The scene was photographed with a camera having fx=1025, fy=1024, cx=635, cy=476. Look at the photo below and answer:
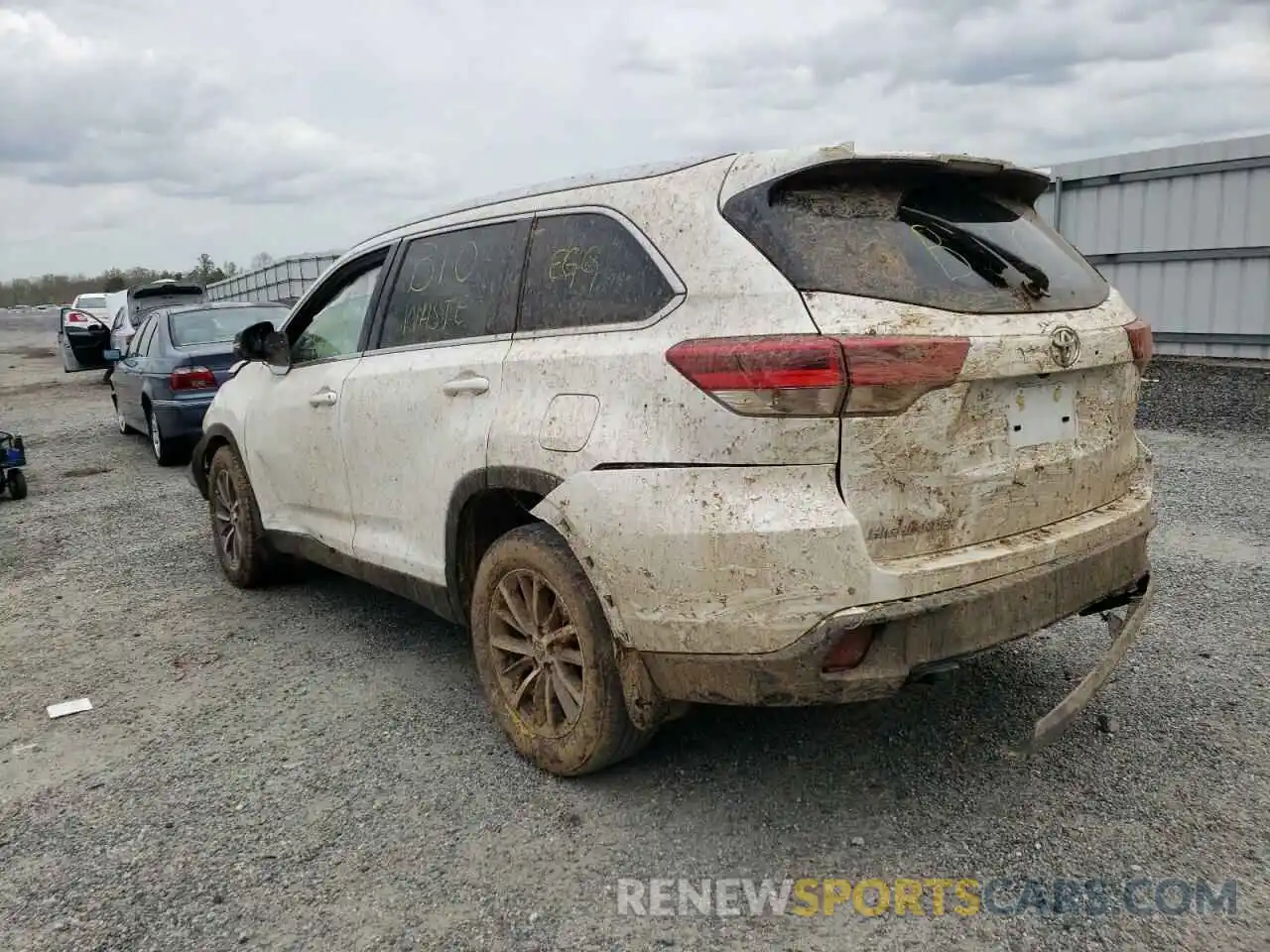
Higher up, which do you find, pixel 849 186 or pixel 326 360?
pixel 849 186

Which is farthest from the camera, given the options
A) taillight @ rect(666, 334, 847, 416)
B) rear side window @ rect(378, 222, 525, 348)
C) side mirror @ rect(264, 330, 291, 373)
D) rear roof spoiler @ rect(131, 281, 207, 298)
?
rear roof spoiler @ rect(131, 281, 207, 298)

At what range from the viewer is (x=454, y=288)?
386cm

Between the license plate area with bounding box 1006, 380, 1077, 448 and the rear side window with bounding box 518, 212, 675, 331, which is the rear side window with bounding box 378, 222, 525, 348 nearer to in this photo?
the rear side window with bounding box 518, 212, 675, 331

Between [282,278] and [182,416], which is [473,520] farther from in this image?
[282,278]

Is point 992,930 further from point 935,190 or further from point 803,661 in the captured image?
point 935,190

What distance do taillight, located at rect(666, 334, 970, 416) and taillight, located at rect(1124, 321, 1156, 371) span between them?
905 millimetres

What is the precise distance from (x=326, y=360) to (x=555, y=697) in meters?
2.12

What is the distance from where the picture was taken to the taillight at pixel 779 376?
2.56 m

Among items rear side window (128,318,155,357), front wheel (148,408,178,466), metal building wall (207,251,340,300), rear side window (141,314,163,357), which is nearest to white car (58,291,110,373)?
metal building wall (207,251,340,300)

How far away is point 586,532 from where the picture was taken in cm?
293

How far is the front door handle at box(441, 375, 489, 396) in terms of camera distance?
11.4 ft

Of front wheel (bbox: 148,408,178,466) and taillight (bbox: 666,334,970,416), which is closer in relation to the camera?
taillight (bbox: 666,334,970,416)

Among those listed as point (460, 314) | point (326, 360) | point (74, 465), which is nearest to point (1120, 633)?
point (460, 314)

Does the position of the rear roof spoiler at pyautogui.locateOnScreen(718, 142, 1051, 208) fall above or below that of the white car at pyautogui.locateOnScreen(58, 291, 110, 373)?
above
